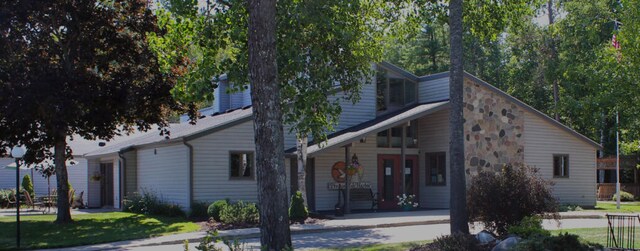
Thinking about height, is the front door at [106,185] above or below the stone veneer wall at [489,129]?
below

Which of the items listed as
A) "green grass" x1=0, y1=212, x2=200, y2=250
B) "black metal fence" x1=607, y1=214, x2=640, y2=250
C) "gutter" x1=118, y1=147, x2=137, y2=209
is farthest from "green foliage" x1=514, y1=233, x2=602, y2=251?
"gutter" x1=118, y1=147, x2=137, y2=209

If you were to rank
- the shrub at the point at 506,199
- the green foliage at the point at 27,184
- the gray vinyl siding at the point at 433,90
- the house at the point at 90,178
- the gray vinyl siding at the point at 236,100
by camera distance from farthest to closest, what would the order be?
1. the green foliage at the point at 27,184
2. the house at the point at 90,178
3. the gray vinyl siding at the point at 236,100
4. the gray vinyl siding at the point at 433,90
5. the shrub at the point at 506,199

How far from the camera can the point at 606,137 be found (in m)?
41.3

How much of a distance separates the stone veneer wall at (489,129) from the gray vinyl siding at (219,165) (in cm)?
830

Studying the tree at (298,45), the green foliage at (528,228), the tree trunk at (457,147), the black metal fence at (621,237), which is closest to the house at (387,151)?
the tree at (298,45)

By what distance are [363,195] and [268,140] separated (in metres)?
15.8

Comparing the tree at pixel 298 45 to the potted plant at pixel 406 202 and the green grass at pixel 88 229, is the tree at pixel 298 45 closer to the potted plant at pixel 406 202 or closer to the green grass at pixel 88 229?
the green grass at pixel 88 229

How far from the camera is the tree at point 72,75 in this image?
18.3 m

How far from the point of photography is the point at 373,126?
2358cm

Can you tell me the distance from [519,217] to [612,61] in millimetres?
7908

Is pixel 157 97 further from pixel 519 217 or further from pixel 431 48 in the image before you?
pixel 431 48

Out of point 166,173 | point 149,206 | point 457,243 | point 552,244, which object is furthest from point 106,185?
point 552,244

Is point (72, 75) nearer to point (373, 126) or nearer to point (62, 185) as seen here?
point (62, 185)

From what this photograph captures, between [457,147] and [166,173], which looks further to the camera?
[166,173]
